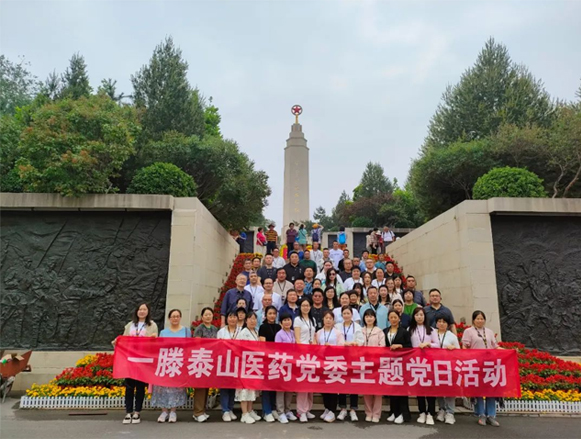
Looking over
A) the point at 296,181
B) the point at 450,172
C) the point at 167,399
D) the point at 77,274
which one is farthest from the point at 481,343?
the point at 296,181

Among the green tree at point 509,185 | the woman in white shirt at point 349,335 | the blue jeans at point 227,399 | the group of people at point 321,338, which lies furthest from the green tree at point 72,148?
the green tree at point 509,185

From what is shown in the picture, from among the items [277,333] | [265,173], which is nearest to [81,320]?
[277,333]

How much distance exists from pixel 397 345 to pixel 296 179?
20729mm

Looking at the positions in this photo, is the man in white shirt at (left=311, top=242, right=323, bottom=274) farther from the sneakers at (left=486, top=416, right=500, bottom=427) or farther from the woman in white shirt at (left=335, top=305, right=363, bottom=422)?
the sneakers at (left=486, top=416, right=500, bottom=427)

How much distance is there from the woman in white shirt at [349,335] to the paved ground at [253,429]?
0.31 m

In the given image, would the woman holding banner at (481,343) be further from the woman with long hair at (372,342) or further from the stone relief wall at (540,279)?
the stone relief wall at (540,279)

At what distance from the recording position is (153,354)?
18.1ft

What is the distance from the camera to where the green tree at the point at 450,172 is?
15047mm

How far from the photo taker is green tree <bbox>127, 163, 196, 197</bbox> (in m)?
9.34

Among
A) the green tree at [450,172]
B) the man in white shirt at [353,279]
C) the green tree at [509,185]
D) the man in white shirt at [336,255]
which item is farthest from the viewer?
the green tree at [450,172]

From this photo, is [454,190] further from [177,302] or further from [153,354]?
[153,354]

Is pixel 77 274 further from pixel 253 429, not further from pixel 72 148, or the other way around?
pixel 253 429

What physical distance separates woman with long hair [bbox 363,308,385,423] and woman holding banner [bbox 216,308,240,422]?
1845 mm

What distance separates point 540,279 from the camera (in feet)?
27.8
